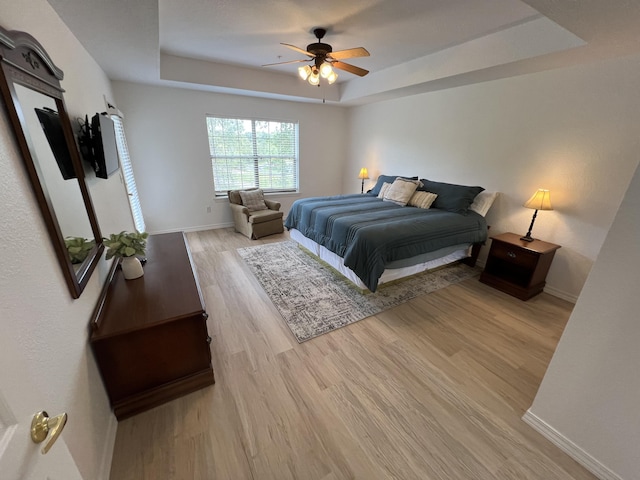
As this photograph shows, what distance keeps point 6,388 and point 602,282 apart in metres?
2.12

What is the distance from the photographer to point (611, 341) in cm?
123

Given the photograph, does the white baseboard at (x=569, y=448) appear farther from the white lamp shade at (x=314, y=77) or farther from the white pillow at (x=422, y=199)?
the white lamp shade at (x=314, y=77)

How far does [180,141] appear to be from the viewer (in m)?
4.21

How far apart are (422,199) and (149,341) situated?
345 centimetres

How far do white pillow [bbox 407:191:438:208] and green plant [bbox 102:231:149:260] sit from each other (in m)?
3.27

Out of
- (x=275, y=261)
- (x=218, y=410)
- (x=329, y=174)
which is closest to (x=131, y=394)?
(x=218, y=410)

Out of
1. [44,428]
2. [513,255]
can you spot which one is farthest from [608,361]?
[44,428]

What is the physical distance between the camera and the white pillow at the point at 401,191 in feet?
12.3

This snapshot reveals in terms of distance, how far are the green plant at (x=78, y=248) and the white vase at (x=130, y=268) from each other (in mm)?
333

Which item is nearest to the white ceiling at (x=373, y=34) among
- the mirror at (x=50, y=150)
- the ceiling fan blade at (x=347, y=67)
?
the ceiling fan blade at (x=347, y=67)

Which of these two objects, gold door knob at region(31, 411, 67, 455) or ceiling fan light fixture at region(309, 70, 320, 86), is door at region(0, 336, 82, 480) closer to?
gold door knob at region(31, 411, 67, 455)

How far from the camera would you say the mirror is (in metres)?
0.89

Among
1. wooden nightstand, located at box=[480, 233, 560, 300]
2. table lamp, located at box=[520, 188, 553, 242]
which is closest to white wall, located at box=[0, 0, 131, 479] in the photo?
wooden nightstand, located at box=[480, 233, 560, 300]

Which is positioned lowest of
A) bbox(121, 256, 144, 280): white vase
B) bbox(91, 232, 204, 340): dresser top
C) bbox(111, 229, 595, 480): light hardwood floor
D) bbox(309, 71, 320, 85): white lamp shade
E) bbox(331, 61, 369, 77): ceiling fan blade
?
bbox(111, 229, 595, 480): light hardwood floor
